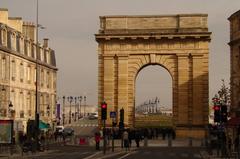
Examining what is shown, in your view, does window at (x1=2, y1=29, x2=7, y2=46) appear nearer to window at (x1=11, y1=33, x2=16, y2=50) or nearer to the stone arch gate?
window at (x1=11, y1=33, x2=16, y2=50)

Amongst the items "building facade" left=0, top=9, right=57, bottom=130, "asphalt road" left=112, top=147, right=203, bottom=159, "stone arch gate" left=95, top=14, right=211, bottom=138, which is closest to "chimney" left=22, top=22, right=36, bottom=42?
"building facade" left=0, top=9, right=57, bottom=130

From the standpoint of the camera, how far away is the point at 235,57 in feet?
260

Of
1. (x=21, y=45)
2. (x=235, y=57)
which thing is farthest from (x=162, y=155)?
(x=21, y=45)

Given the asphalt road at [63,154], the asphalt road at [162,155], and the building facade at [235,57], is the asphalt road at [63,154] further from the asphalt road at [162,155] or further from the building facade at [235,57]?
the building facade at [235,57]

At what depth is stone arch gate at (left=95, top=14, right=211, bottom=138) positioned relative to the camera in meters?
81.1

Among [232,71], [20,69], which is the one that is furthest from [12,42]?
[232,71]

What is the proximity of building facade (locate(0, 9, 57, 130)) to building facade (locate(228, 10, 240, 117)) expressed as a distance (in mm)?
23170

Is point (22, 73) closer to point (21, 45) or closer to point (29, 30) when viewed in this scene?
point (21, 45)

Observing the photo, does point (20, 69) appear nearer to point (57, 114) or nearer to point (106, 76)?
point (106, 76)

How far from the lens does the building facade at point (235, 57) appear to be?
77.2 m

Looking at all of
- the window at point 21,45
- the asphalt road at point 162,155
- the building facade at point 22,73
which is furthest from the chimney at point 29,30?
the asphalt road at point 162,155

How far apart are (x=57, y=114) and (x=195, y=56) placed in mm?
32180

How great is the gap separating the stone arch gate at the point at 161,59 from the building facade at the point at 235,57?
10.3 feet

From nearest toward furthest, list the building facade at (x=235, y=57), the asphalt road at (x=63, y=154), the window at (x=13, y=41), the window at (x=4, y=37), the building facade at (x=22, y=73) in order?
the asphalt road at (x=63, y=154) < the building facade at (x=22, y=73) < the window at (x=4, y=37) < the building facade at (x=235, y=57) < the window at (x=13, y=41)
